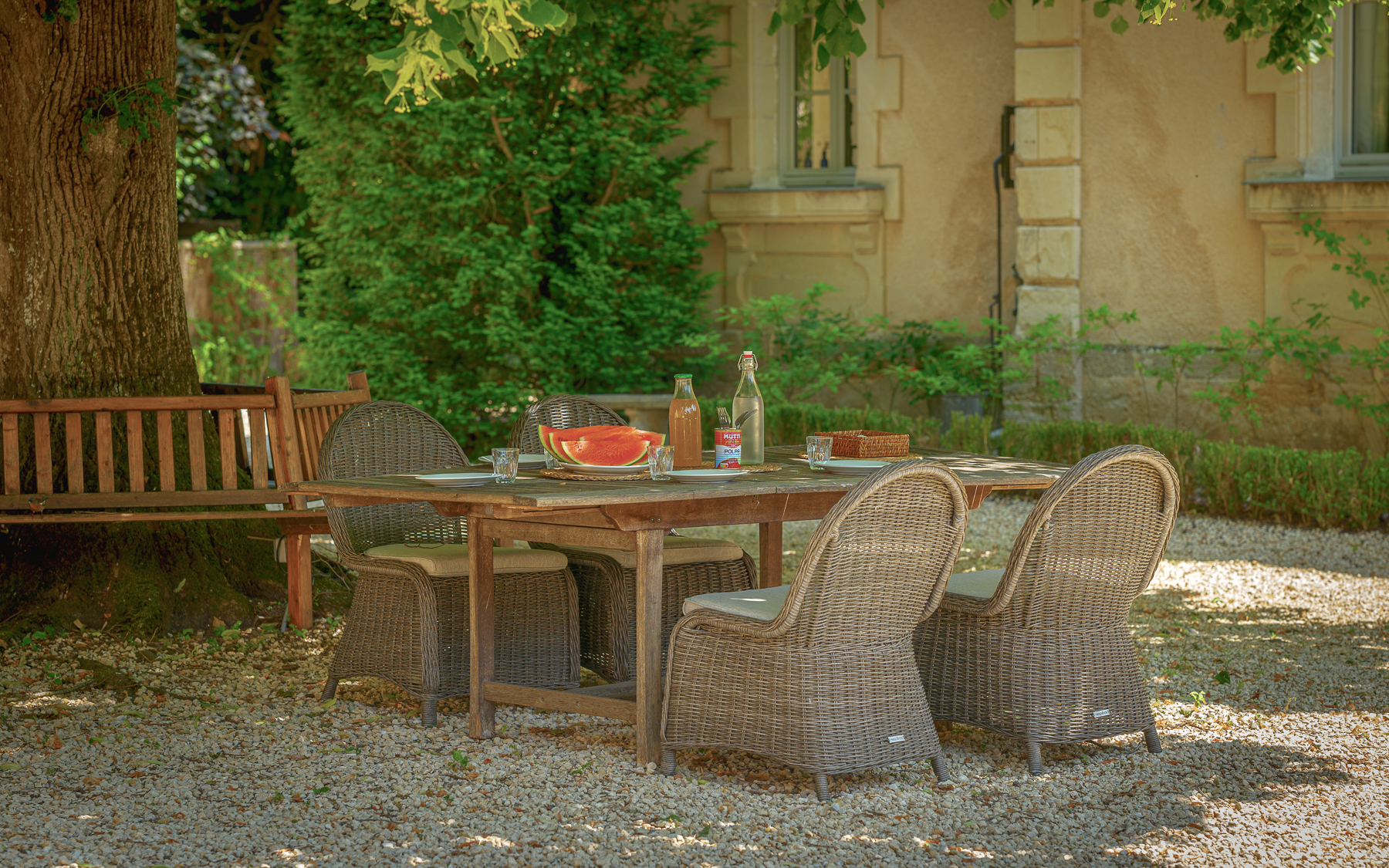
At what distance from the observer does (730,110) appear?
11.7 meters

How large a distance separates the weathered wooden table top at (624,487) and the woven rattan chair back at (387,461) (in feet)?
1.69

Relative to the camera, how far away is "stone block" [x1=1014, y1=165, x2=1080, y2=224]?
10469mm

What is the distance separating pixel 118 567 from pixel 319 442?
95 centimetres

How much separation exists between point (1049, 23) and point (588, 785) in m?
7.71

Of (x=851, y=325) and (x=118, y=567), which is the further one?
(x=851, y=325)

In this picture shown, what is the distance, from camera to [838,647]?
409 centimetres

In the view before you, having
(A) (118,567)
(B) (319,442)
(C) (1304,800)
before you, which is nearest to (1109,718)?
(C) (1304,800)

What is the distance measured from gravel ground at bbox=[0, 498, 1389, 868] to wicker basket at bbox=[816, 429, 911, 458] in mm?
914

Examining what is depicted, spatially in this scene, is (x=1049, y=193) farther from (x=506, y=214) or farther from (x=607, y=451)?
(x=607, y=451)

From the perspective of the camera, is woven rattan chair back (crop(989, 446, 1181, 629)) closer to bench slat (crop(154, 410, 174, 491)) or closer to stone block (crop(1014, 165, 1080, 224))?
bench slat (crop(154, 410, 174, 491))

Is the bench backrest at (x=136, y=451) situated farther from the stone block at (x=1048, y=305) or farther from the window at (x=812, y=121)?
the window at (x=812, y=121)

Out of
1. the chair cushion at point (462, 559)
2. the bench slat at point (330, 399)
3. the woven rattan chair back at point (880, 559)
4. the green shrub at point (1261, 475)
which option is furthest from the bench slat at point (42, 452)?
the green shrub at point (1261, 475)

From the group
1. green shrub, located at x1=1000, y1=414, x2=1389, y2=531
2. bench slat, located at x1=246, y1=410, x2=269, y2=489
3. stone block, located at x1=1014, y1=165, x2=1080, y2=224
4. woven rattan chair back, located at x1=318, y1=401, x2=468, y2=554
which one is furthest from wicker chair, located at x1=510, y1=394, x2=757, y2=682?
stone block, located at x1=1014, y1=165, x2=1080, y2=224

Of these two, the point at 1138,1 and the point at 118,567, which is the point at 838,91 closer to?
the point at 1138,1
